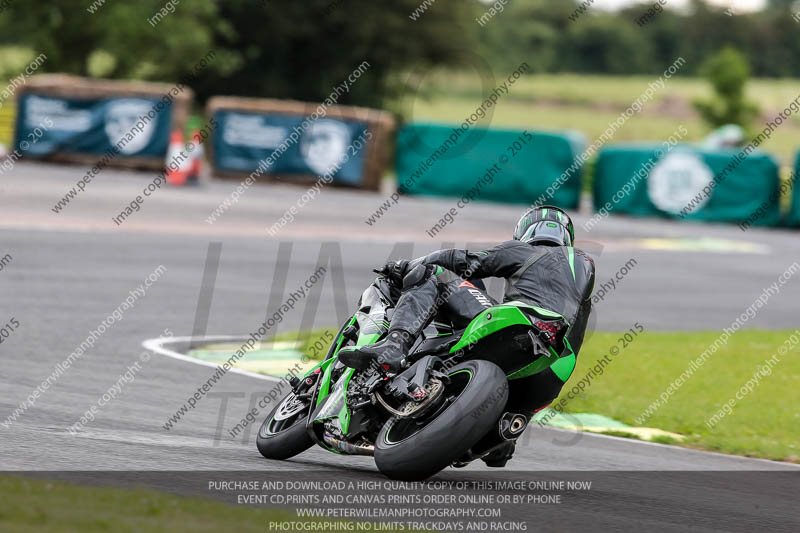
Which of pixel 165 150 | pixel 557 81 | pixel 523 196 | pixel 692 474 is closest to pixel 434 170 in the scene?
pixel 523 196

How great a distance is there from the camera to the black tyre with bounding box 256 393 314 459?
24.0 ft

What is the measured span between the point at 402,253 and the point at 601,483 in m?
13.4

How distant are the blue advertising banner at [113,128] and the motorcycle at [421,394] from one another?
25256 mm

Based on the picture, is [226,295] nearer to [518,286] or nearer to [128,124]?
[518,286]

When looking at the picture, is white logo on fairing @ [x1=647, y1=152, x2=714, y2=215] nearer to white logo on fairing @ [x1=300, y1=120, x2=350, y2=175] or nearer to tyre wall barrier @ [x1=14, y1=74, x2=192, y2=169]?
white logo on fairing @ [x1=300, y1=120, x2=350, y2=175]

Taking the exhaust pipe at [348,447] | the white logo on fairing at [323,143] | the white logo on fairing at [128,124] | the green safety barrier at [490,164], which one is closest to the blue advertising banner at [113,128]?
the white logo on fairing at [128,124]

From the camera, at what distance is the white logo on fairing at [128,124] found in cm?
3183

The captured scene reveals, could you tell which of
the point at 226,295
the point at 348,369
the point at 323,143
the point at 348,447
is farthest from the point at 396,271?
the point at 323,143

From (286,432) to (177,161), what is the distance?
24.2 m

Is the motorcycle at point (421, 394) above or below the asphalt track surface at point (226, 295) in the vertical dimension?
above

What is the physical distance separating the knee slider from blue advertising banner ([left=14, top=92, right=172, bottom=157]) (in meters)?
25.6

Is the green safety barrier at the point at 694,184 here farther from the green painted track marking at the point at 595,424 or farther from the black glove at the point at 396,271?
the black glove at the point at 396,271

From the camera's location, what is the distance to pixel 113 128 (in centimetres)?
3191

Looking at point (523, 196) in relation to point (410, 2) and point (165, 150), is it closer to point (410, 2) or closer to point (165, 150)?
point (165, 150)
